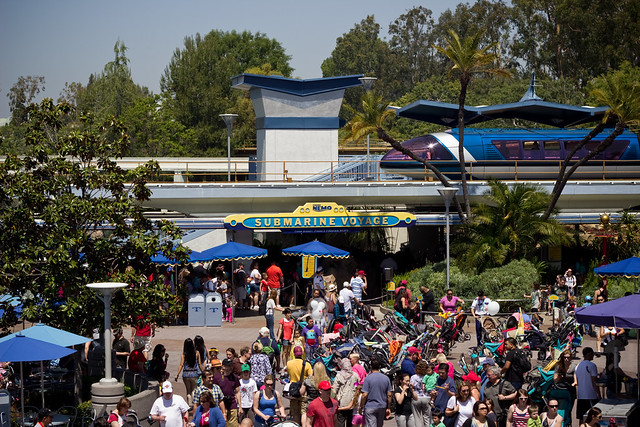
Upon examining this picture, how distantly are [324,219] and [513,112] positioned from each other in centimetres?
1017

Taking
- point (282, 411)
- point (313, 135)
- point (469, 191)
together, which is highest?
point (313, 135)

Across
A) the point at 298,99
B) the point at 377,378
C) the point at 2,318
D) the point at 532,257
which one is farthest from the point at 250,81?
the point at 377,378

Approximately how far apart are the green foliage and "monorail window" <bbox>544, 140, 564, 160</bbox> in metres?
7.74

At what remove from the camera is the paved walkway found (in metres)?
20.6

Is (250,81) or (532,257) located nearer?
(532,257)

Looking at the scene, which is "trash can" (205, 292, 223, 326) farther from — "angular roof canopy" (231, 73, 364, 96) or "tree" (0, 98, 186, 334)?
"angular roof canopy" (231, 73, 364, 96)

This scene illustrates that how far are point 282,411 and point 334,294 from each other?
10.8m

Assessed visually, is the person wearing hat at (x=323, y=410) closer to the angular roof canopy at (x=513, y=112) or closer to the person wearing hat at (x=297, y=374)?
the person wearing hat at (x=297, y=374)

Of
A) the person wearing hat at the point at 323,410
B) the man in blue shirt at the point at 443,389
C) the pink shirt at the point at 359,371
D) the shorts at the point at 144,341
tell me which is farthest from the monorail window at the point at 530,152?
the person wearing hat at the point at 323,410

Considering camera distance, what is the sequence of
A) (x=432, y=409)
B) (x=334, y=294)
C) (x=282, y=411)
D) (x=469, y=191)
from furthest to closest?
(x=469, y=191) < (x=334, y=294) < (x=282, y=411) < (x=432, y=409)

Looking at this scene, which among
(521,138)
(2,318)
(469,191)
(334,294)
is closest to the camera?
(2,318)

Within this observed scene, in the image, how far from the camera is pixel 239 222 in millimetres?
29172

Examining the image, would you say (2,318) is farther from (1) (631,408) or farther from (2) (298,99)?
(2) (298,99)

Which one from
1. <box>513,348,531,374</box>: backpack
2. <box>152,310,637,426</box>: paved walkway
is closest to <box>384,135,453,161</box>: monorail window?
<box>152,310,637,426</box>: paved walkway
